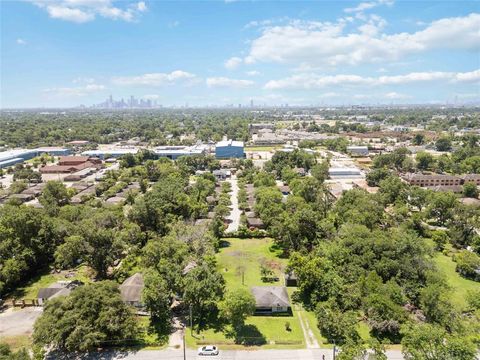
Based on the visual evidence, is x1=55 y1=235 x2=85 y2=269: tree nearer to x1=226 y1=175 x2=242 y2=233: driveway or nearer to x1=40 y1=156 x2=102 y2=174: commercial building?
x1=226 y1=175 x2=242 y2=233: driveway

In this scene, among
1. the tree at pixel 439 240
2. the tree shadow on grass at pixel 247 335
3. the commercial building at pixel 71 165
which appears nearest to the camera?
the tree shadow on grass at pixel 247 335

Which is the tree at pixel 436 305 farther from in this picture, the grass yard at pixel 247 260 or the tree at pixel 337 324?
the grass yard at pixel 247 260

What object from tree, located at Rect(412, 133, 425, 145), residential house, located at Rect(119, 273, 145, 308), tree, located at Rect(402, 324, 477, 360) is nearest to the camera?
tree, located at Rect(402, 324, 477, 360)

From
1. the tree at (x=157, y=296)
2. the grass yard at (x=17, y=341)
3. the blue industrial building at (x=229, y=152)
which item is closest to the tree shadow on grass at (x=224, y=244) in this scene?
the tree at (x=157, y=296)

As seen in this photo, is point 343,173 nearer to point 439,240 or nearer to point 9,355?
point 439,240

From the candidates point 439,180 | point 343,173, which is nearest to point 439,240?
point 439,180

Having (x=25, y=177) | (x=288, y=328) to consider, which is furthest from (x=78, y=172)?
(x=288, y=328)

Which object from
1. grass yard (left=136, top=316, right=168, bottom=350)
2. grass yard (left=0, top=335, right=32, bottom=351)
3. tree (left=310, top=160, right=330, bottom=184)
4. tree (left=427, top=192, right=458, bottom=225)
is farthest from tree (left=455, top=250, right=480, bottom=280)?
grass yard (left=0, top=335, right=32, bottom=351)
